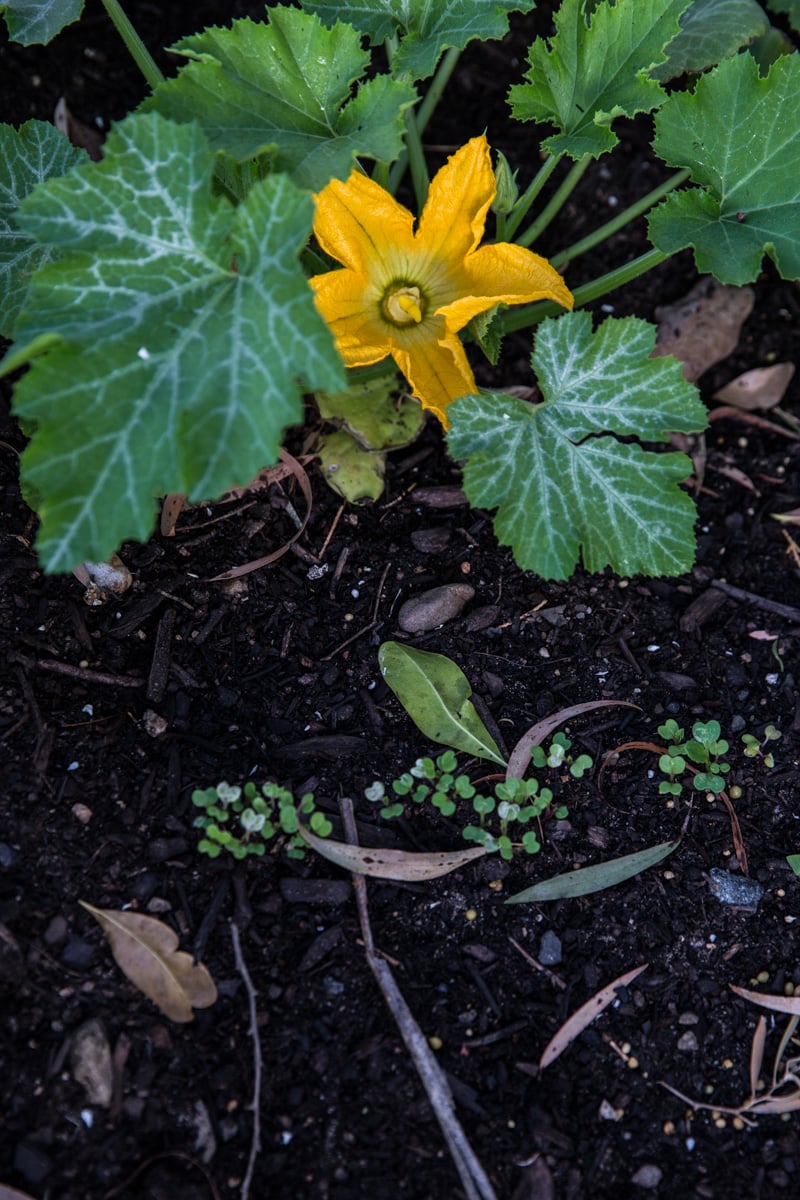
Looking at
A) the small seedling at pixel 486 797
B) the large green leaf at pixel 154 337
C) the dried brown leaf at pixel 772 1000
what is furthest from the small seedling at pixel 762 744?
the large green leaf at pixel 154 337

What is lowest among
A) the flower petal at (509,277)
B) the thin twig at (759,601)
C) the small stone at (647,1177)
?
the small stone at (647,1177)

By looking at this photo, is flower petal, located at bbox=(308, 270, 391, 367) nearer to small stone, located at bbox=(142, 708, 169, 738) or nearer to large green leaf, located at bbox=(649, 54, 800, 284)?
large green leaf, located at bbox=(649, 54, 800, 284)

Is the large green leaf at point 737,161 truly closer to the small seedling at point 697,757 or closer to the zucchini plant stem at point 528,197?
the zucchini plant stem at point 528,197

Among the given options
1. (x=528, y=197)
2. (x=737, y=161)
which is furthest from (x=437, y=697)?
(x=737, y=161)

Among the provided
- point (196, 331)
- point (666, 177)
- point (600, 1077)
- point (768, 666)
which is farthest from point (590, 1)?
point (600, 1077)

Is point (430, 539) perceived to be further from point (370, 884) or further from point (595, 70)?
point (595, 70)

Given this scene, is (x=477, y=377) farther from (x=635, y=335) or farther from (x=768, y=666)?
(x=768, y=666)

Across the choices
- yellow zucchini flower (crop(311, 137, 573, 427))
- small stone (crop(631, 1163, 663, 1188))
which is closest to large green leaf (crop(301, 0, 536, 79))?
yellow zucchini flower (crop(311, 137, 573, 427))
